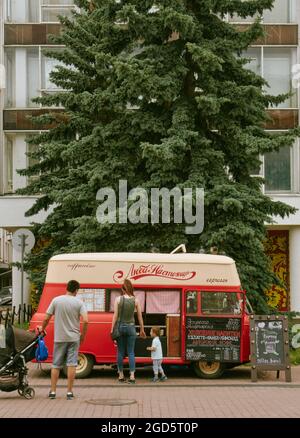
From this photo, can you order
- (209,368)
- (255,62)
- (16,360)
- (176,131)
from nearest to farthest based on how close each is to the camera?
(16,360)
(209,368)
(176,131)
(255,62)

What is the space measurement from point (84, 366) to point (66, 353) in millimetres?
3600

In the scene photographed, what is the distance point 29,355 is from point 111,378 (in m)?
3.57

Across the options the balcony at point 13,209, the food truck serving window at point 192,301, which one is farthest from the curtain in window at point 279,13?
the food truck serving window at point 192,301

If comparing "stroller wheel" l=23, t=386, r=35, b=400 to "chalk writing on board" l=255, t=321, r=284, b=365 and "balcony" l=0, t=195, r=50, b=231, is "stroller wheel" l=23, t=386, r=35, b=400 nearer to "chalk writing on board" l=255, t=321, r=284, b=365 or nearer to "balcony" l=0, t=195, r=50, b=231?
"chalk writing on board" l=255, t=321, r=284, b=365

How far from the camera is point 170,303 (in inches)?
661

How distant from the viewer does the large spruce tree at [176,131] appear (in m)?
20.7

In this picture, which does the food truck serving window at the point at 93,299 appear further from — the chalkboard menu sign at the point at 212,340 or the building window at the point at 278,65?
the building window at the point at 278,65

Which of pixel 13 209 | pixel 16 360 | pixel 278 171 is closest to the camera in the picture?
pixel 16 360

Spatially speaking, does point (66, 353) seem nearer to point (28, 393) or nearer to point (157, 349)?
point (28, 393)

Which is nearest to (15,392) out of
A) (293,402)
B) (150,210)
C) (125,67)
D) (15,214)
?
(293,402)

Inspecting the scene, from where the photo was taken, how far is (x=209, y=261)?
55.6 ft

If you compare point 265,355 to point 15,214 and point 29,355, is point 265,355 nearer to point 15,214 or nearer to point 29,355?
point 29,355

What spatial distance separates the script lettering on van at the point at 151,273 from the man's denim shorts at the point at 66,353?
3.96 metres

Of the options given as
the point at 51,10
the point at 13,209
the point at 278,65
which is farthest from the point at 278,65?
the point at 13,209
